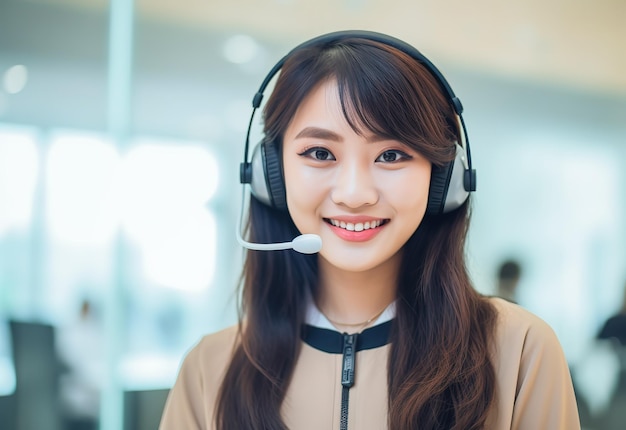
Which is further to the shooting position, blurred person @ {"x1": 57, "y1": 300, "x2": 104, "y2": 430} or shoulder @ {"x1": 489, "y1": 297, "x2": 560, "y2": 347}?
blurred person @ {"x1": 57, "y1": 300, "x2": 104, "y2": 430}

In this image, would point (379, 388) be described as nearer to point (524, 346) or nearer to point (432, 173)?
point (524, 346)

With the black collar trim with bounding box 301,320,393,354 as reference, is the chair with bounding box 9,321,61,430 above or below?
below

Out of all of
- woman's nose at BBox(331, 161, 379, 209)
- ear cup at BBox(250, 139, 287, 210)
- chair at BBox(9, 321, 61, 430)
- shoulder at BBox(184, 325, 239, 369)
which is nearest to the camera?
woman's nose at BBox(331, 161, 379, 209)

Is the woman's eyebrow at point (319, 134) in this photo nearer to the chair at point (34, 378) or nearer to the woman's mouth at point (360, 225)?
the woman's mouth at point (360, 225)

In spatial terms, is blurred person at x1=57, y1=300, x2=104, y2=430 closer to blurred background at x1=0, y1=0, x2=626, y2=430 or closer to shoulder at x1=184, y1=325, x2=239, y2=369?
blurred background at x1=0, y1=0, x2=626, y2=430

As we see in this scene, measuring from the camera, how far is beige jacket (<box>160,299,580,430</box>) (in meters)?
0.98

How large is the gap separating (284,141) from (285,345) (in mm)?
337

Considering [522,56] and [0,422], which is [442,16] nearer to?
[522,56]

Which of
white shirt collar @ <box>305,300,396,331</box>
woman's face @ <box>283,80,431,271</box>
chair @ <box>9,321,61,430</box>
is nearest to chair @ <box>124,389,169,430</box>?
chair @ <box>9,321,61,430</box>

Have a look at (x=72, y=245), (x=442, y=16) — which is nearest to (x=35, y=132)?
(x=72, y=245)

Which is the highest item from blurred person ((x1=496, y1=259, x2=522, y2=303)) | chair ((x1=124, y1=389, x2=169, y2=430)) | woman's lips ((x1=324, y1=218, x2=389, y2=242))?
woman's lips ((x1=324, y1=218, x2=389, y2=242))

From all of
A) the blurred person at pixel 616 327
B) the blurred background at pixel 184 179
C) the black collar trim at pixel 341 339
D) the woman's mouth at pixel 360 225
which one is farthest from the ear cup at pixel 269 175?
the blurred person at pixel 616 327

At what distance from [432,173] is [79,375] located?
7.10 feet

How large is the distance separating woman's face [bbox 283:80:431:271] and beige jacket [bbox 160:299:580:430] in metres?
0.19
